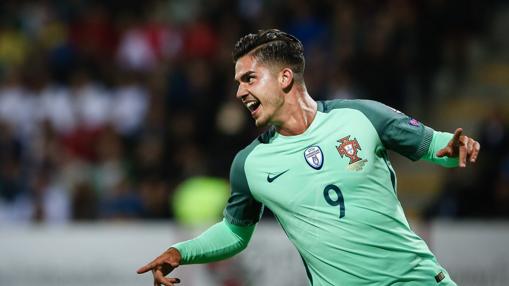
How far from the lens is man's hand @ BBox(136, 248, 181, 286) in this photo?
4449 mm

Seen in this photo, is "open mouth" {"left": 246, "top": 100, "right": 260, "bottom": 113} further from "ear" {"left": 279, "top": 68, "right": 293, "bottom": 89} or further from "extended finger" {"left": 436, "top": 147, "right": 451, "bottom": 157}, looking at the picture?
"extended finger" {"left": 436, "top": 147, "right": 451, "bottom": 157}

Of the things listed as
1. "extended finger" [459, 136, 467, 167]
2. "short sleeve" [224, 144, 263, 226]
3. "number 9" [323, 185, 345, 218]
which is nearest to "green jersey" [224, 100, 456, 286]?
"number 9" [323, 185, 345, 218]

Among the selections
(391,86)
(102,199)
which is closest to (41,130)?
(102,199)

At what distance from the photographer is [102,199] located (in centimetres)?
1043

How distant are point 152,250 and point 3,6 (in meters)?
6.11

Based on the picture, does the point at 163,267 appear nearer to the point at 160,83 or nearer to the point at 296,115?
the point at 296,115

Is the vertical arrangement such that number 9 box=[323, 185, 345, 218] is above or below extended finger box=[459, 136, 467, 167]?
below

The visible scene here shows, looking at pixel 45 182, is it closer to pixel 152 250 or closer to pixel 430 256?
pixel 152 250

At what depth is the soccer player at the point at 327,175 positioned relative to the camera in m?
4.54

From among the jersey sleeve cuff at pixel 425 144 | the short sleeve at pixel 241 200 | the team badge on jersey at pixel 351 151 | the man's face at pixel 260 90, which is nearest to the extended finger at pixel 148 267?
the short sleeve at pixel 241 200

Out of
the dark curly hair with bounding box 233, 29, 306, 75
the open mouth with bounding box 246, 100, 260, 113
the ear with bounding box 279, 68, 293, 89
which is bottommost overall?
the open mouth with bounding box 246, 100, 260, 113

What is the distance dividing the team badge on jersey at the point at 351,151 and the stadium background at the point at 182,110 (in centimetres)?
447

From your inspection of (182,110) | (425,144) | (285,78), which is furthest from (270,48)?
(182,110)

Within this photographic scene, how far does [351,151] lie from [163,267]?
3.33 feet
